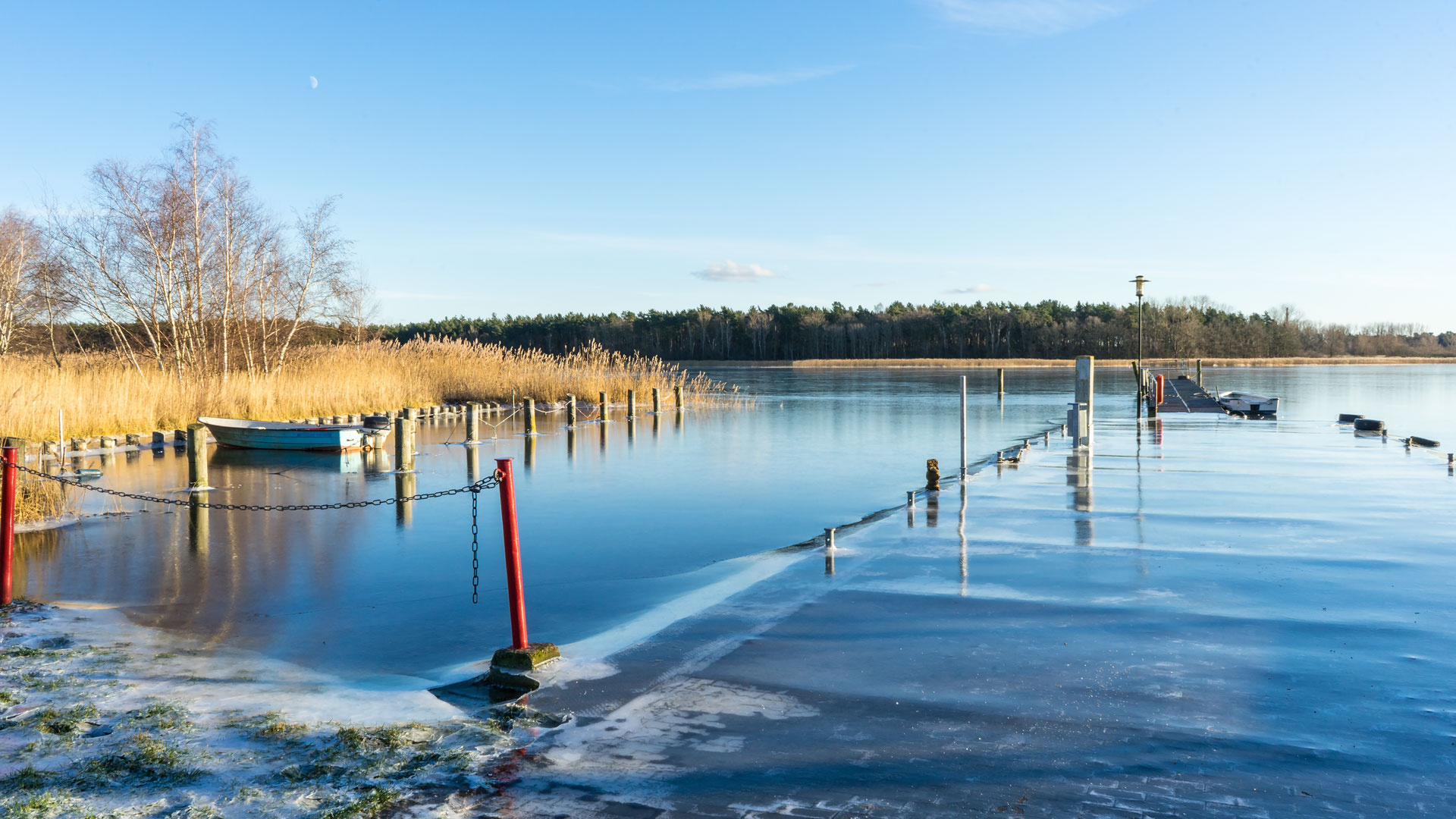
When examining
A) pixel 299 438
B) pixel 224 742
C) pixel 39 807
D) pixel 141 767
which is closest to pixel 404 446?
pixel 299 438

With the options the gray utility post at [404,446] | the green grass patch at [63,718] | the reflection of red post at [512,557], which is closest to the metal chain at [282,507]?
the reflection of red post at [512,557]

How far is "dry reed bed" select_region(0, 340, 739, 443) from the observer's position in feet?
72.4

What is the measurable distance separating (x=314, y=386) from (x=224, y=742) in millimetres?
26682

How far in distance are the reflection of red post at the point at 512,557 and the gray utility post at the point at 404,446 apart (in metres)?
12.5

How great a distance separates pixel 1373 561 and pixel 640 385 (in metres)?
32.5

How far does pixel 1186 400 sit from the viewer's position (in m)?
38.1

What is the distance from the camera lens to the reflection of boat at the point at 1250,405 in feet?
99.7

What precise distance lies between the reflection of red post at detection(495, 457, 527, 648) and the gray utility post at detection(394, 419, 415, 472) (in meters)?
12.5

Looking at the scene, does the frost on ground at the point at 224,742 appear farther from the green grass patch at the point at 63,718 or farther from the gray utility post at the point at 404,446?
the gray utility post at the point at 404,446

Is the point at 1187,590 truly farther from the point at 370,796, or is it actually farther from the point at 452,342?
the point at 452,342

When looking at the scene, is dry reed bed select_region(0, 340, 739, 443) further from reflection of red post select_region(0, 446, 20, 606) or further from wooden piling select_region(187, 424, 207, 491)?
reflection of red post select_region(0, 446, 20, 606)

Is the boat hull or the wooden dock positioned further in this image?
the wooden dock

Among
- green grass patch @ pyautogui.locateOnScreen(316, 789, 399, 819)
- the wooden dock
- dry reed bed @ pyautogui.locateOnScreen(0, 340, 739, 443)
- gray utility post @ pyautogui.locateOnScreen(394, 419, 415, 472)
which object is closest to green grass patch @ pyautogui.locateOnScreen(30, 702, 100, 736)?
green grass patch @ pyautogui.locateOnScreen(316, 789, 399, 819)

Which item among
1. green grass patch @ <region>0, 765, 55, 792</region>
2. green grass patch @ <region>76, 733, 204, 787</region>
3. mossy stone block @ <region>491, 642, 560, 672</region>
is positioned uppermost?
mossy stone block @ <region>491, 642, 560, 672</region>
